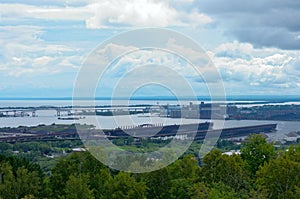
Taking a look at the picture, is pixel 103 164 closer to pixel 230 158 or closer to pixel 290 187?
pixel 230 158

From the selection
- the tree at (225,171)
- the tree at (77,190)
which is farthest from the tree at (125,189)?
the tree at (225,171)

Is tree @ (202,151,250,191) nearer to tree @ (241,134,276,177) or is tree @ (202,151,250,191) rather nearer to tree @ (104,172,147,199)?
tree @ (104,172,147,199)

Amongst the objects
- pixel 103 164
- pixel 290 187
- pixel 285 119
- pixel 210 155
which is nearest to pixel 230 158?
pixel 210 155

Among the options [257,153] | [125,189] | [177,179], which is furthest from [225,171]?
[257,153]

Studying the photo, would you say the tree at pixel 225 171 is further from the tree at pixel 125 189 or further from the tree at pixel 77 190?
the tree at pixel 77 190

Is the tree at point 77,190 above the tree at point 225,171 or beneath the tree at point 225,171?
beneath

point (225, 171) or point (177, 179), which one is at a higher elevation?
point (225, 171)

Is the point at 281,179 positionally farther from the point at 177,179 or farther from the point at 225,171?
the point at 177,179
